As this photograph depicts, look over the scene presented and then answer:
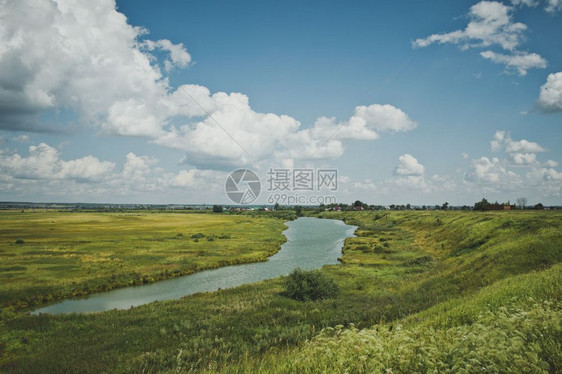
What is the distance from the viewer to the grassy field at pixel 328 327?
691 cm

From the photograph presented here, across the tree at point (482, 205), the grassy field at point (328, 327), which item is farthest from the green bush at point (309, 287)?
the tree at point (482, 205)

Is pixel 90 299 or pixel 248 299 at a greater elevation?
pixel 248 299

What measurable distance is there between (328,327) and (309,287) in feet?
66.6

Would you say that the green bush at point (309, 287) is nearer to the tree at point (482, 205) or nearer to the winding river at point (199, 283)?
the winding river at point (199, 283)

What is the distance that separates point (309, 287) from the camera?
27922mm

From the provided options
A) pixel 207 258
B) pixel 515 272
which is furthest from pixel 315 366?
pixel 207 258

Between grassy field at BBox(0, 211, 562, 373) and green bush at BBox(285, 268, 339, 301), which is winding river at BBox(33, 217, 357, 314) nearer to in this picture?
grassy field at BBox(0, 211, 562, 373)

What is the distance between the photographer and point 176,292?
3475 centimetres

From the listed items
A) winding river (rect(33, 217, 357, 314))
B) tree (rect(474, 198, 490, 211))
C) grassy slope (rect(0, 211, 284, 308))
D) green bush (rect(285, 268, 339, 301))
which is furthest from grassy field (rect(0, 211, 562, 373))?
tree (rect(474, 198, 490, 211))

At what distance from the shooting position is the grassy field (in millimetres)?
6906

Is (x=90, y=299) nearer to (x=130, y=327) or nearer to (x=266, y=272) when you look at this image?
(x=130, y=327)

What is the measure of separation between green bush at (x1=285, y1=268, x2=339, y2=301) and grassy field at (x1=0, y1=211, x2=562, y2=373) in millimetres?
1257

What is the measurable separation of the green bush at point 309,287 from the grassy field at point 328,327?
1257 mm

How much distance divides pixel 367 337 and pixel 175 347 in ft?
45.0
